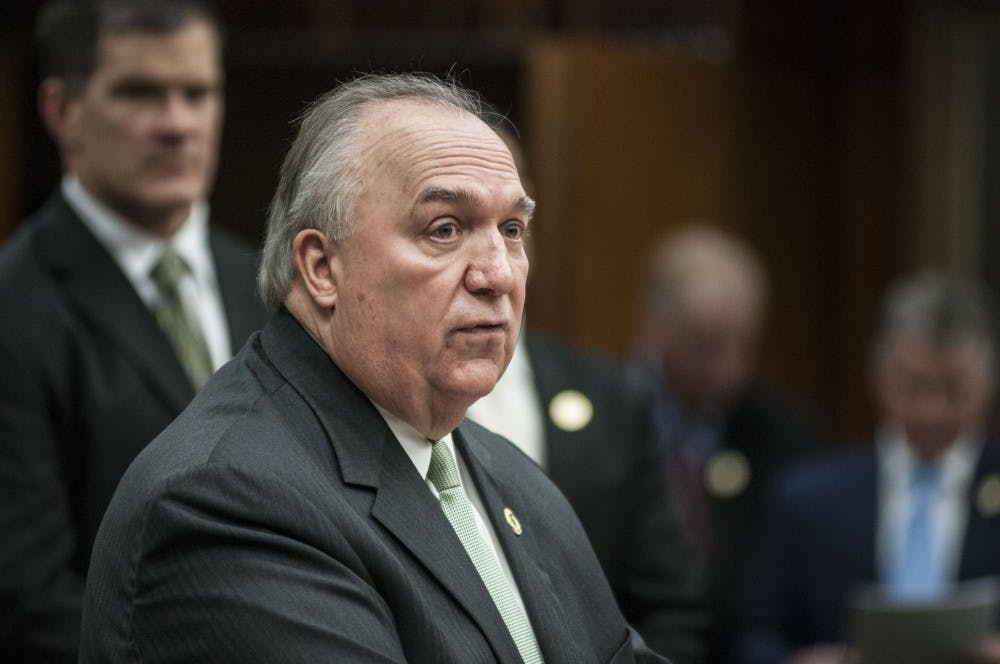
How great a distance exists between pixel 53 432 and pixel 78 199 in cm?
51

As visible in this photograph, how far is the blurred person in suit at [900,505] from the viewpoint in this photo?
432 cm

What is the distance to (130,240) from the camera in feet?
10.3

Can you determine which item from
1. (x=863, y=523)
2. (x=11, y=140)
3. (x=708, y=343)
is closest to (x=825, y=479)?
(x=863, y=523)

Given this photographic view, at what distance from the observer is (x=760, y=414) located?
5.04 metres

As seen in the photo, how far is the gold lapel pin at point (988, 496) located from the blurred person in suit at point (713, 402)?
71 centimetres

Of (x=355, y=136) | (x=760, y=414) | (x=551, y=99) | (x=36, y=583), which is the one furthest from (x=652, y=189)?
(x=355, y=136)

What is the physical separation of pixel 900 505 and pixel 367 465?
271 cm

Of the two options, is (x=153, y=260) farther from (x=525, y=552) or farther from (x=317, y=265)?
(x=525, y=552)

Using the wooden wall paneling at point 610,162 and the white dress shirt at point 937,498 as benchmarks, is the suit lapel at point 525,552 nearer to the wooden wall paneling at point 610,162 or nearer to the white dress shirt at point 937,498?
the white dress shirt at point 937,498

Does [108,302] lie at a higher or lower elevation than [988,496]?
higher

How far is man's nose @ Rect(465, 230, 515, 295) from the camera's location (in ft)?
6.88

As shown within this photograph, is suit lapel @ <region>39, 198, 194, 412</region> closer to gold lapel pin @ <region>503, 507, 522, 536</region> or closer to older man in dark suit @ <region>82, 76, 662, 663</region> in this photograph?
older man in dark suit @ <region>82, 76, 662, 663</region>

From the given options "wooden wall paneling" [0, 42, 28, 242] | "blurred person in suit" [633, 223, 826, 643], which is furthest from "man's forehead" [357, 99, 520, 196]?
"wooden wall paneling" [0, 42, 28, 242]

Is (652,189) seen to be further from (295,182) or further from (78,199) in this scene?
(295,182)
